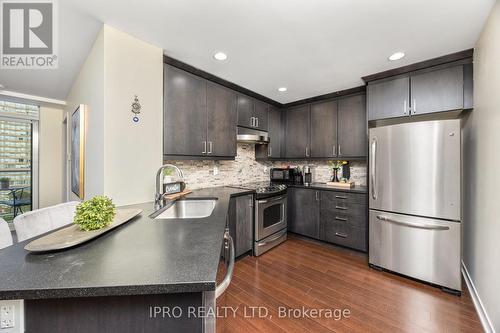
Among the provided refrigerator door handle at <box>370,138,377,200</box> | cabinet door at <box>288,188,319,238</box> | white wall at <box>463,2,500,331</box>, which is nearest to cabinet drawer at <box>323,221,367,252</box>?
Result: cabinet door at <box>288,188,319,238</box>

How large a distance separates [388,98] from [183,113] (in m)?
2.45

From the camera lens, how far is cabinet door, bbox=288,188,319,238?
3129mm

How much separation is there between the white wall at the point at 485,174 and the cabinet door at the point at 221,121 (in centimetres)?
246

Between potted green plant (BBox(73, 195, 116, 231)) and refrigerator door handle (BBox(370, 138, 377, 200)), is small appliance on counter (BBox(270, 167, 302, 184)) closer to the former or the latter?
refrigerator door handle (BBox(370, 138, 377, 200))

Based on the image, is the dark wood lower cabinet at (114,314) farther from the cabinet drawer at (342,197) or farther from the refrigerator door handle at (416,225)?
the cabinet drawer at (342,197)

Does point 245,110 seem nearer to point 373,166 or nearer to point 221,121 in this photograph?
point 221,121

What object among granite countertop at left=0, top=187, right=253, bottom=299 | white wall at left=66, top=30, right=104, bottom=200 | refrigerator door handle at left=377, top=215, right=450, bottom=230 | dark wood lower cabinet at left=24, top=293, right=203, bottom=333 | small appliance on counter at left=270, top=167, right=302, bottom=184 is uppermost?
white wall at left=66, top=30, right=104, bottom=200

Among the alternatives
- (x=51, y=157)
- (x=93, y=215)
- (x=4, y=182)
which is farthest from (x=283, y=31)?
(x=4, y=182)

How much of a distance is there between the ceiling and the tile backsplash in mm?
1290

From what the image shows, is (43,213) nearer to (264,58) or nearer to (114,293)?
(114,293)

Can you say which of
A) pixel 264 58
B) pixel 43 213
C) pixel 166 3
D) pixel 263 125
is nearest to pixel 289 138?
pixel 263 125

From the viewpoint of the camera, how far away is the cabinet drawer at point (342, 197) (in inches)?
→ 107

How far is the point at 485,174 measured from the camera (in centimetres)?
167

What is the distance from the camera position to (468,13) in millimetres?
1484
